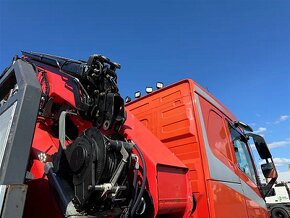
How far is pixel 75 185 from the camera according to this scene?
1918mm

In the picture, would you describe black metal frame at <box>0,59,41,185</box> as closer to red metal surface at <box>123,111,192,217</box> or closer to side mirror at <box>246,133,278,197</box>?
red metal surface at <box>123,111,192,217</box>

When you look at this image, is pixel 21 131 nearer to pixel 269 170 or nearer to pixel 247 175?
pixel 247 175

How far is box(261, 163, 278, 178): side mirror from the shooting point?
460cm

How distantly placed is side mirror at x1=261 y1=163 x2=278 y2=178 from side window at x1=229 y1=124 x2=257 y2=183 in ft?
0.57

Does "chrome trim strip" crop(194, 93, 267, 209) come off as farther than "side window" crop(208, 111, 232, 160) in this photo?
No

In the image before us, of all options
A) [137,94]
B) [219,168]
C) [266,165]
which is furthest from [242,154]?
[137,94]

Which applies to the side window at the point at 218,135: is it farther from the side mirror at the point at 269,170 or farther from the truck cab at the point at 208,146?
the side mirror at the point at 269,170

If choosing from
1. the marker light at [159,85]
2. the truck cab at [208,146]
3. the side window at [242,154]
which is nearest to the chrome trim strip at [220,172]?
the truck cab at [208,146]

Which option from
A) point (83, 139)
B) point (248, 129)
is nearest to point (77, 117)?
point (83, 139)

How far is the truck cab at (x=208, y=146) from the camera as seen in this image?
3.17 meters

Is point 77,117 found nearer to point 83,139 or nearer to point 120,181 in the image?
point 83,139

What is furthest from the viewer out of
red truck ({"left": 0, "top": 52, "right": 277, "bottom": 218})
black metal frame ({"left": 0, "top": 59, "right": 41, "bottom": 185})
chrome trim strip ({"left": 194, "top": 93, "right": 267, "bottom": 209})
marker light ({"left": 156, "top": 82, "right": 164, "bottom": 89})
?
marker light ({"left": 156, "top": 82, "right": 164, "bottom": 89})

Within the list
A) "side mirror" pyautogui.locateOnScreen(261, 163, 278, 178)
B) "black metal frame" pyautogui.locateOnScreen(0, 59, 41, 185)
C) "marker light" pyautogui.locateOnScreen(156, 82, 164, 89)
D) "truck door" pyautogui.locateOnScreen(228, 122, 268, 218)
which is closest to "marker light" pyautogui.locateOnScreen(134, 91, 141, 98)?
"marker light" pyautogui.locateOnScreen(156, 82, 164, 89)

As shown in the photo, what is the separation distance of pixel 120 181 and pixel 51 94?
103 centimetres
